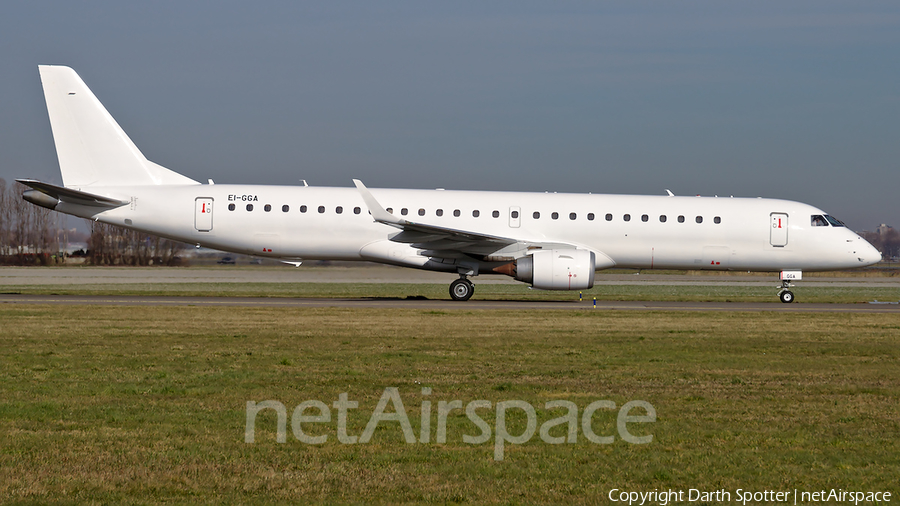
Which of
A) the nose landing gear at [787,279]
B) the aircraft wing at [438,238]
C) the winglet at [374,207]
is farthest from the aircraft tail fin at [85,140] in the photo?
the nose landing gear at [787,279]

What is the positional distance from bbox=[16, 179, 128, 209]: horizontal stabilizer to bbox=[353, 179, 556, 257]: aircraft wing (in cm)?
785

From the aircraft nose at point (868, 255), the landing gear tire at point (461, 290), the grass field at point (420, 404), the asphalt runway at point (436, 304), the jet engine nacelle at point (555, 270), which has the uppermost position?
the aircraft nose at point (868, 255)

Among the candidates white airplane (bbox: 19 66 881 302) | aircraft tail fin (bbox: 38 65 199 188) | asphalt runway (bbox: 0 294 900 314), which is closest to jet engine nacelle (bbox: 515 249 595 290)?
asphalt runway (bbox: 0 294 900 314)

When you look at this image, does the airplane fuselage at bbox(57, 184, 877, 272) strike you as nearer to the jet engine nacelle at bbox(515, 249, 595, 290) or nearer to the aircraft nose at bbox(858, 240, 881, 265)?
the aircraft nose at bbox(858, 240, 881, 265)

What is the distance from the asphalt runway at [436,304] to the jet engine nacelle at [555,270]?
69 centimetres

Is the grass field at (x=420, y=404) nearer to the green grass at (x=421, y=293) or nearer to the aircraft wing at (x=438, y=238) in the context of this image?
the aircraft wing at (x=438, y=238)

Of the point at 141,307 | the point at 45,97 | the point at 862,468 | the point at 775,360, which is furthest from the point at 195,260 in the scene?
the point at 862,468

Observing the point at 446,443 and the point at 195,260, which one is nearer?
the point at 446,443

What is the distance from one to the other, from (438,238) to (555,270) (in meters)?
3.58

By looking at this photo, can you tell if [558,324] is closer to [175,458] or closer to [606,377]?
[606,377]

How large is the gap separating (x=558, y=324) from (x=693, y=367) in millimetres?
6655

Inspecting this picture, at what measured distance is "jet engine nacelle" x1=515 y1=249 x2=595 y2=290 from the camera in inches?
945

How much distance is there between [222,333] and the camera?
52.6 ft

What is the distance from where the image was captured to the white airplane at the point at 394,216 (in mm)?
25984
